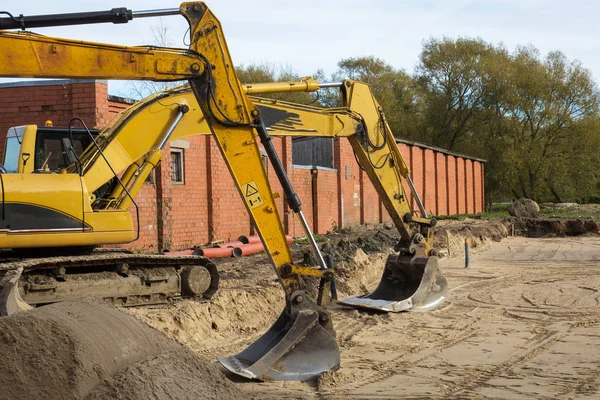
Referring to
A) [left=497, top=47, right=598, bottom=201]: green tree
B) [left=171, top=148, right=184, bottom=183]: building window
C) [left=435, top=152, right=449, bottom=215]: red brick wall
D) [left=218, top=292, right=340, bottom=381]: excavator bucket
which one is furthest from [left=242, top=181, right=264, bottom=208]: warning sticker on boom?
[left=497, top=47, right=598, bottom=201]: green tree

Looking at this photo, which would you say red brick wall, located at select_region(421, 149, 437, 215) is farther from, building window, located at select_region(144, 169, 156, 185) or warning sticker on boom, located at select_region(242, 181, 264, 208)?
warning sticker on boom, located at select_region(242, 181, 264, 208)

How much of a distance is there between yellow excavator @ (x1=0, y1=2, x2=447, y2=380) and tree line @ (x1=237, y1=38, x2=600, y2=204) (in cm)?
3397

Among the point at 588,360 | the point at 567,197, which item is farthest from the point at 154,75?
the point at 567,197

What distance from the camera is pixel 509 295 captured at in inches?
522

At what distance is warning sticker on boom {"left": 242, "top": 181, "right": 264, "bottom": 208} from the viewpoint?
7945 millimetres

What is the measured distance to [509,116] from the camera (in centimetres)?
5131

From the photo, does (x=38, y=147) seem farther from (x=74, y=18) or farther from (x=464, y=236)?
(x=464, y=236)

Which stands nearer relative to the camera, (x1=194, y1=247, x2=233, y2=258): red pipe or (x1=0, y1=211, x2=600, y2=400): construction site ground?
(x1=0, y1=211, x2=600, y2=400): construction site ground

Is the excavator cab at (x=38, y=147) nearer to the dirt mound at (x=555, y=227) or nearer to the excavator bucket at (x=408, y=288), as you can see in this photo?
the excavator bucket at (x=408, y=288)

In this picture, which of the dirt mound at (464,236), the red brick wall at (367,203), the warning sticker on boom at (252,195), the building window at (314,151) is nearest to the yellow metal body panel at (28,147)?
the warning sticker on boom at (252,195)

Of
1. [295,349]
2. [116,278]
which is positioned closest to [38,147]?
[116,278]

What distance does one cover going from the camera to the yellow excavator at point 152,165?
7.36 meters

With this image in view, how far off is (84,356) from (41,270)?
4.96 metres

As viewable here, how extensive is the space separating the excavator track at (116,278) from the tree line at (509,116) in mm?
35069
